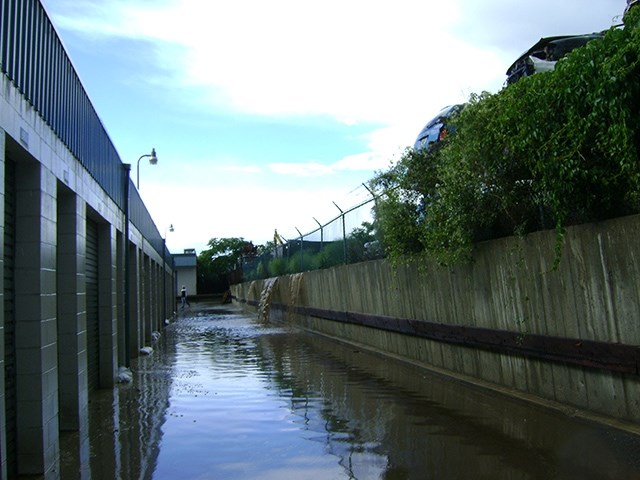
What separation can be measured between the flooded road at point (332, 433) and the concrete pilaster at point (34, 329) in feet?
1.11

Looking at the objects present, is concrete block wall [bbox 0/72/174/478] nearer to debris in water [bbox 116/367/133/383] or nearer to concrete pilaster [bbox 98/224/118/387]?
concrete pilaster [bbox 98/224/118/387]

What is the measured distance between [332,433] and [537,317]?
260 centimetres

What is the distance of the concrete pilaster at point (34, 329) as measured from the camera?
16.9ft

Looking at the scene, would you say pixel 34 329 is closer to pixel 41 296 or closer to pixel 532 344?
pixel 41 296

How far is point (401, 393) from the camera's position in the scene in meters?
8.27

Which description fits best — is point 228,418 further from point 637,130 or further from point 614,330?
point 637,130

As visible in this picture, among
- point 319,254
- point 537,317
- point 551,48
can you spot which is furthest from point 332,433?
point 319,254

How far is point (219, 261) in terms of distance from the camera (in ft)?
244

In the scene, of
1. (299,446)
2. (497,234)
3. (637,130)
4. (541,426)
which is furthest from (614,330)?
(299,446)

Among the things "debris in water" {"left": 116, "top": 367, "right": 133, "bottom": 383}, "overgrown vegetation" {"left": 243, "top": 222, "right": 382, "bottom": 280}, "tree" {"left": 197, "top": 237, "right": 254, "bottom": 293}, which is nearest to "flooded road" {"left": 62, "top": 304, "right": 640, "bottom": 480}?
"debris in water" {"left": 116, "top": 367, "right": 133, "bottom": 383}

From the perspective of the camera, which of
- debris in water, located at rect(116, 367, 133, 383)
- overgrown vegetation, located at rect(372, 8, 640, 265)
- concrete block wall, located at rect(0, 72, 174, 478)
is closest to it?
concrete block wall, located at rect(0, 72, 174, 478)

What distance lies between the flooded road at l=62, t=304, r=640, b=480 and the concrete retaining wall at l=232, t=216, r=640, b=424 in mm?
352

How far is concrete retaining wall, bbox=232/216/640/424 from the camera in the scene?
576cm

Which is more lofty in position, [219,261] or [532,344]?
[219,261]
